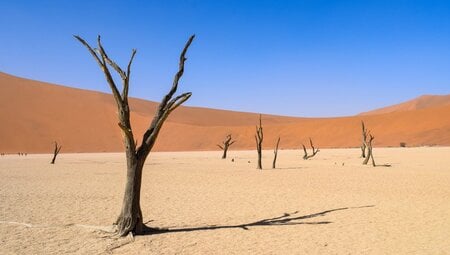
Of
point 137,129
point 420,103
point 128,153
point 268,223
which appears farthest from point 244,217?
point 420,103

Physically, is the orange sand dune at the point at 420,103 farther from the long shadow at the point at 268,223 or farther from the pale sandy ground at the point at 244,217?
the long shadow at the point at 268,223

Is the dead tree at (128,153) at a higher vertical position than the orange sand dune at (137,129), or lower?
lower

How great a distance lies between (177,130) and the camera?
75.1 metres

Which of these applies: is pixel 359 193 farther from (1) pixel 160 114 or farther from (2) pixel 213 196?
(1) pixel 160 114

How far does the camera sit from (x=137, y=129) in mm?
74312

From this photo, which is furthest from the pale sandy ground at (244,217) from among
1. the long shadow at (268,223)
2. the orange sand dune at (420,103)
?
the orange sand dune at (420,103)

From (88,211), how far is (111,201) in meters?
1.65

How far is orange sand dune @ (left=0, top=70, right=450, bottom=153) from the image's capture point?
59.2m

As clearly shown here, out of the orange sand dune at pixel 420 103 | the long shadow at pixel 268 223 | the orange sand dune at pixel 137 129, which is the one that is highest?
the orange sand dune at pixel 420 103

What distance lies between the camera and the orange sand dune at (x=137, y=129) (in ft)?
194

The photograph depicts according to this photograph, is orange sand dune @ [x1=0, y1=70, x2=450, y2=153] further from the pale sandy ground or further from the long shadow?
the long shadow

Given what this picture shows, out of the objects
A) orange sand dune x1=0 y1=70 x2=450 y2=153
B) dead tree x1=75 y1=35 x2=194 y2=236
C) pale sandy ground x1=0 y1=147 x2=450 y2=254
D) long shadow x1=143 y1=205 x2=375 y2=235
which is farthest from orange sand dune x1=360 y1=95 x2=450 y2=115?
dead tree x1=75 y1=35 x2=194 y2=236

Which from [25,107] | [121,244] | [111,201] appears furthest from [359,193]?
[25,107]

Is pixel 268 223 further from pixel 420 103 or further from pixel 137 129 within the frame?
pixel 420 103
